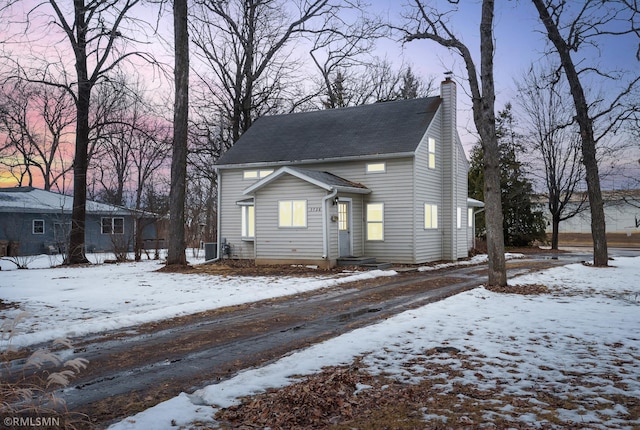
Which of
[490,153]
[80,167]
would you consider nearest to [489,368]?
[490,153]

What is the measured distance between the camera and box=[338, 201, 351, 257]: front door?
1920 centimetres

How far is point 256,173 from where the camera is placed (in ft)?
74.4

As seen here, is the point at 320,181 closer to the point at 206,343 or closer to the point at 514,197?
the point at 206,343

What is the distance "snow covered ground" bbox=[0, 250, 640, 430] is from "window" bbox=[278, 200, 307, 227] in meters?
5.32

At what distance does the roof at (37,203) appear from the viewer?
94.1 ft

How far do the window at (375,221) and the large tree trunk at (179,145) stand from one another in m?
7.49

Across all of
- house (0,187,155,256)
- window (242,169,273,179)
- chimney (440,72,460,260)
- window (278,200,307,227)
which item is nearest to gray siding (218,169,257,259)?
window (242,169,273,179)

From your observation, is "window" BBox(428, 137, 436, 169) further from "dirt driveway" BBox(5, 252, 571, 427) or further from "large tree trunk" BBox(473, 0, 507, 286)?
"dirt driveway" BBox(5, 252, 571, 427)

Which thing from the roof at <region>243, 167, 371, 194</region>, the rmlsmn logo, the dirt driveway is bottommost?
the dirt driveway

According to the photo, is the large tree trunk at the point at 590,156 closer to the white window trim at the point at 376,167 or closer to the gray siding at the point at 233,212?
the white window trim at the point at 376,167

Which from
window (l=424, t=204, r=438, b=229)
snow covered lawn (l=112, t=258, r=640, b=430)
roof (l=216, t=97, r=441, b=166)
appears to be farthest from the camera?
Result: window (l=424, t=204, r=438, b=229)

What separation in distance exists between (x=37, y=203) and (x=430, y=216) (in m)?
23.8

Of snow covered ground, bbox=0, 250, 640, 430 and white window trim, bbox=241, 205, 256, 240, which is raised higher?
white window trim, bbox=241, 205, 256, 240

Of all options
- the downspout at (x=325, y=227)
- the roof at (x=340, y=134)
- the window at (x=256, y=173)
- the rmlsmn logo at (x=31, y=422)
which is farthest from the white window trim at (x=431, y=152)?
the rmlsmn logo at (x=31, y=422)
